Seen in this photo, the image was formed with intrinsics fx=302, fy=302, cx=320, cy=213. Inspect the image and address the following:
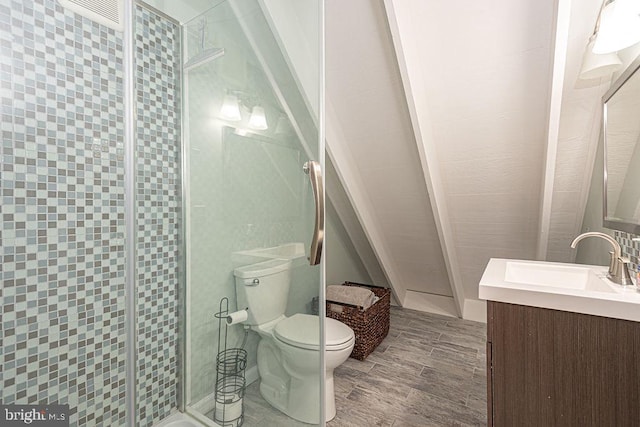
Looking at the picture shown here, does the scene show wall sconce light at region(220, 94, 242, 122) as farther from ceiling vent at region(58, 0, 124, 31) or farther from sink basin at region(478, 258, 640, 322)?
sink basin at region(478, 258, 640, 322)

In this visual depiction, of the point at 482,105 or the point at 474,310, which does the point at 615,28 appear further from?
the point at 474,310

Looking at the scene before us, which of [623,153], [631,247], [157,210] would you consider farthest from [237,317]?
[623,153]

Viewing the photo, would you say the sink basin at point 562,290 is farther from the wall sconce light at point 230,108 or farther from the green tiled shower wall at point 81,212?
the green tiled shower wall at point 81,212

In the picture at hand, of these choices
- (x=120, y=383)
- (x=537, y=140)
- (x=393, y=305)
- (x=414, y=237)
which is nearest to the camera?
(x=120, y=383)

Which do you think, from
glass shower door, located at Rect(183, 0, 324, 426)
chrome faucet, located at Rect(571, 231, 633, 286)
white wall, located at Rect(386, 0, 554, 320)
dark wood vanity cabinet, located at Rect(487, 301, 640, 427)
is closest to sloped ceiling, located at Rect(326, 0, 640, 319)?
white wall, located at Rect(386, 0, 554, 320)

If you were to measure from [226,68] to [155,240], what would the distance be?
0.71 meters

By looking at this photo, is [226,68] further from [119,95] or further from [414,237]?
[414,237]

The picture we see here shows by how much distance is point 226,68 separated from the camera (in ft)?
3.45

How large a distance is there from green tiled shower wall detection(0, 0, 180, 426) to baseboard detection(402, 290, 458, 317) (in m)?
2.75

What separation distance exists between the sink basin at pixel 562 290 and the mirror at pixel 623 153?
0.28 meters

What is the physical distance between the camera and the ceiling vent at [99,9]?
104 centimetres

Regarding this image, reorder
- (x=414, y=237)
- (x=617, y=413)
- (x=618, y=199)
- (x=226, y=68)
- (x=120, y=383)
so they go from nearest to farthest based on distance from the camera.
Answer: (x=617, y=413) < (x=226, y=68) < (x=120, y=383) < (x=618, y=199) < (x=414, y=237)

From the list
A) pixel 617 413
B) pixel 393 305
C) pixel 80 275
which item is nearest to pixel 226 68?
pixel 80 275

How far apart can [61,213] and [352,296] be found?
205cm
